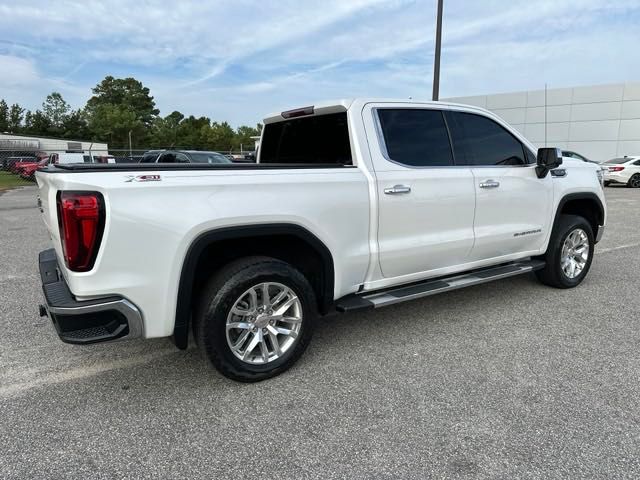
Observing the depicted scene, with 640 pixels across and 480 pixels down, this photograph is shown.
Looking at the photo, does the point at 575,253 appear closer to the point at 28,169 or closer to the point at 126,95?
the point at 28,169

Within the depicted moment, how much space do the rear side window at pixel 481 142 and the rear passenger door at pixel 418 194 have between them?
13 centimetres

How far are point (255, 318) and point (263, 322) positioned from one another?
0.06 m

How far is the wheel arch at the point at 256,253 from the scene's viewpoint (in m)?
2.80

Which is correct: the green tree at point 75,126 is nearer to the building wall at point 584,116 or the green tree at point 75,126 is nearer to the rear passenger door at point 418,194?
the building wall at point 584,116

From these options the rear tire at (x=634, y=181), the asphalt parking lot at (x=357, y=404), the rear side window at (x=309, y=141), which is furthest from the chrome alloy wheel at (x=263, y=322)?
the rear tire at (x=634, y=181)

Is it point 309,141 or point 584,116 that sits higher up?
point 584,116

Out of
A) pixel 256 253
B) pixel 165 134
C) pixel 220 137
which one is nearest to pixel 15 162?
pixel 256 253

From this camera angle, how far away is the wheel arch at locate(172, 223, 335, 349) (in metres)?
2.80

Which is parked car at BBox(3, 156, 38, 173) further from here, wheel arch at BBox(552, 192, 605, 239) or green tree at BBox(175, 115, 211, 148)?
green tree at BBox(175, 115, 211, 148)

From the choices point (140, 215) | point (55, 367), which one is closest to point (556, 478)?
point (140, 215)

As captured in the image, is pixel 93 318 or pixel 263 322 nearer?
pixel 93 318

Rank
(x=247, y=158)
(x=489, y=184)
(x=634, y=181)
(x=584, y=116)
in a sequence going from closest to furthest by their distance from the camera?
1. (x=489, y=184)
2. (x=247, y=158)
3. (x=634, y=181)
4. (x=584, y=116)

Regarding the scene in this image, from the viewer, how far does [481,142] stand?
434 cm

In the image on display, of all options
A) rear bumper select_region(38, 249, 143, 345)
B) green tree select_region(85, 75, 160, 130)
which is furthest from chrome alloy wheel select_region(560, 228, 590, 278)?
green tree select_region(85, 75, 160, 130)
